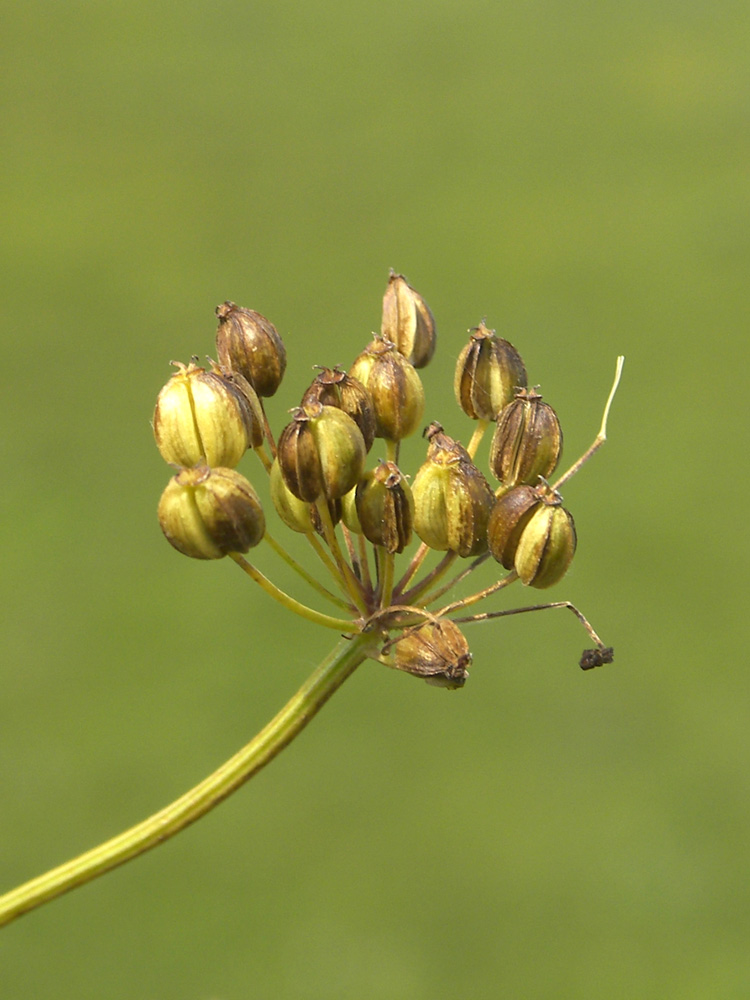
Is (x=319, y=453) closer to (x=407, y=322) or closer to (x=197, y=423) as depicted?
(x=197, y=423)

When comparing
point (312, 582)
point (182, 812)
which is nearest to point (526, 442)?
point (312, 582)

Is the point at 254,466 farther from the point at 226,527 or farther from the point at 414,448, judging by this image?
the point at 226,527

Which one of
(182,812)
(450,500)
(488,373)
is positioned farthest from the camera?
(488,373)

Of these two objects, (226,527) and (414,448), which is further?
(414,448)

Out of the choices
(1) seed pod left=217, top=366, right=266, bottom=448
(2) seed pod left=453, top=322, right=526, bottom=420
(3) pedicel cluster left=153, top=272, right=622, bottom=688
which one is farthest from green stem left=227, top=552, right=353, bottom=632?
(2) seed pod left=453, top=322, right=526, bottom=420

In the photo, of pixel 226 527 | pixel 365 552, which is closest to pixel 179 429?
pixel 226 527

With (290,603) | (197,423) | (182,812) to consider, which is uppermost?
(197,423)

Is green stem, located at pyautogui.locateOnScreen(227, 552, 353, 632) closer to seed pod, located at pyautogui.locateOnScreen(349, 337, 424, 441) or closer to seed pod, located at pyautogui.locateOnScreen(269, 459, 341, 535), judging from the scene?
seed pod, located at pyautogui.locateOnScreen(269, 459, 341, 535)
